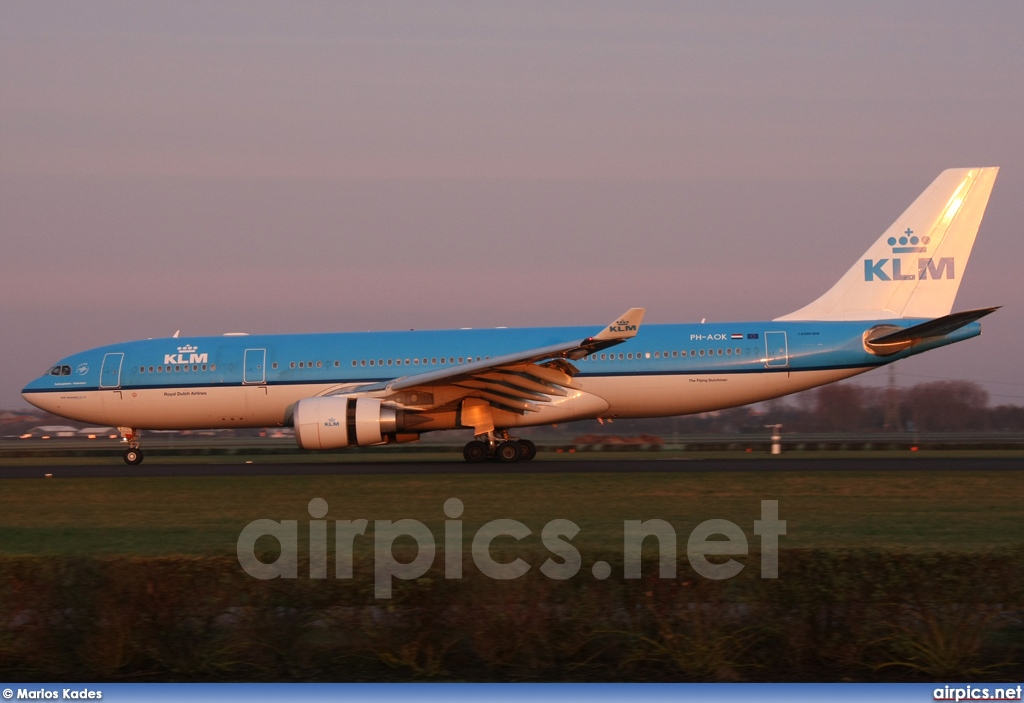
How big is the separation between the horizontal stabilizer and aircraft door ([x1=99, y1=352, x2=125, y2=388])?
17.7 meters

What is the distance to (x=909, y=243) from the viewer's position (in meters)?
25.2

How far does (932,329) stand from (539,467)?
908cm

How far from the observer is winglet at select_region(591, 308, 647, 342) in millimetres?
20406

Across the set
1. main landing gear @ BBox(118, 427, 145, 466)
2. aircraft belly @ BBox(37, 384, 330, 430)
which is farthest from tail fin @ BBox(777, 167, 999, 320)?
main landing gear @ BBox(118, 427, 145, 466)

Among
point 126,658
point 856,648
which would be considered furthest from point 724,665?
point 126,658

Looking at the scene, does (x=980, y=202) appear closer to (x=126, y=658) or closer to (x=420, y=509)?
(x=420, y=509)

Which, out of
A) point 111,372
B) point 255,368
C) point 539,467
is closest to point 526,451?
point 539,467

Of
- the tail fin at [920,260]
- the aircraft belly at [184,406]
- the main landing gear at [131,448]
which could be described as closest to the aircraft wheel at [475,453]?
the aircraft belly at [184,406]

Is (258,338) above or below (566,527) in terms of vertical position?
above

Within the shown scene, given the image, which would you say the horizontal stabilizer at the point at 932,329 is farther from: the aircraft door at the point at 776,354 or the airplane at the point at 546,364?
the aircraft door at the point at 776,354

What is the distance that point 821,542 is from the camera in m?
10.1

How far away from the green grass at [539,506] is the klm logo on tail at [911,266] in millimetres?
7324

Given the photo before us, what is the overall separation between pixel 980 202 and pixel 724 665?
866 inches

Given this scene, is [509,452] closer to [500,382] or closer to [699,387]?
[500,382]
